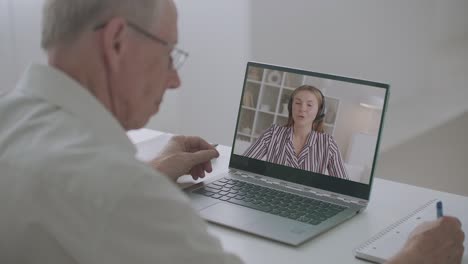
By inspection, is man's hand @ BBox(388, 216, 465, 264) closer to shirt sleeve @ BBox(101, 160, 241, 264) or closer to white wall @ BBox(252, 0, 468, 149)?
shirt sleeve @ BBox(101, 160, 241, 264)

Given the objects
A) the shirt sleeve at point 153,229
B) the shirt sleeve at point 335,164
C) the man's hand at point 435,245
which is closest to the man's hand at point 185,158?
the shirt sleeve at point 335,164

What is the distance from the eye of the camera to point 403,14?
9.34 ft

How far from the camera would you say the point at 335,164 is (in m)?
1.54

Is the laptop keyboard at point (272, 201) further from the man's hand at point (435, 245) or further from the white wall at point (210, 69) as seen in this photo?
the white wall at point (210, 69)

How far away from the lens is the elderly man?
84 centimetres

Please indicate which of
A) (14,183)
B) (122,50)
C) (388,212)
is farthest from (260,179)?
(14,183)

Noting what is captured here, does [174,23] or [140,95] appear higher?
[174,23]

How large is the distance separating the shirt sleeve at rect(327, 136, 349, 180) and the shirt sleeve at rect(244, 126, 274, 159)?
156 mm

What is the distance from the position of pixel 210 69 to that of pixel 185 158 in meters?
1.88

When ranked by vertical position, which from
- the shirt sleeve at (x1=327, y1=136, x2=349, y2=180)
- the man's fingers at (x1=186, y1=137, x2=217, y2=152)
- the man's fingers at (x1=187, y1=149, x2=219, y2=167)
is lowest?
the man's fingers at (x1=187, y1=149, x2=219, y2=167)

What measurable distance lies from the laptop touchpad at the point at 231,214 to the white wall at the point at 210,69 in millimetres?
1940

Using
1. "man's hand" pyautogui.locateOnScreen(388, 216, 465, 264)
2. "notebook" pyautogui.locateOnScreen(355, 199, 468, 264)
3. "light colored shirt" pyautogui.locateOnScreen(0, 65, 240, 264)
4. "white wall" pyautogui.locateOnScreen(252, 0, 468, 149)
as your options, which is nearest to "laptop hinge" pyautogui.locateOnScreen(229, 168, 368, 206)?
"notebook" pyautogui.locateOnScreen(355, 199, 468, 264)

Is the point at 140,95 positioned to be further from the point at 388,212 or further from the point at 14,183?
the point at 388,212

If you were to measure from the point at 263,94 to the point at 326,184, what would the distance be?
0.88 ft
